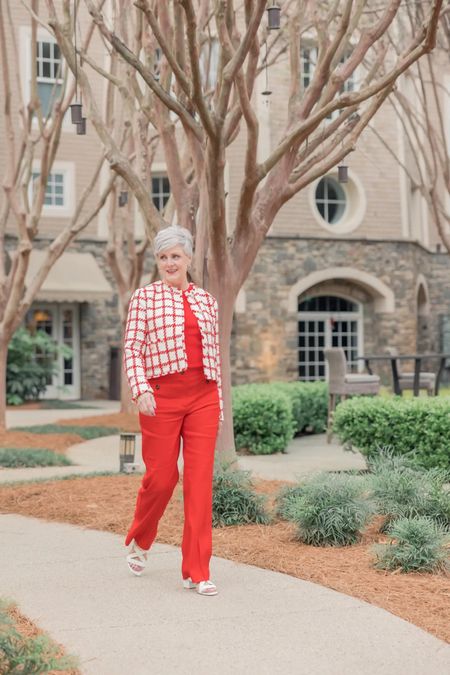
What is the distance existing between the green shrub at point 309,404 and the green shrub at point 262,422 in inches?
65.6

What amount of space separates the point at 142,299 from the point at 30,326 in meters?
18.8

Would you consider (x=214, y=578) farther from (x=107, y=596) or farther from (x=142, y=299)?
(x=142, y=299)

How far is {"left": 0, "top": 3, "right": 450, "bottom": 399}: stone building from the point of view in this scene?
2325cm

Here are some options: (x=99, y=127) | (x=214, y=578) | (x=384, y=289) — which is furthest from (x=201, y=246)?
(x=384, y=289)

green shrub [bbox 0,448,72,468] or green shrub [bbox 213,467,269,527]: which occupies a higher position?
green shrub [bbox 213,467,269,527]

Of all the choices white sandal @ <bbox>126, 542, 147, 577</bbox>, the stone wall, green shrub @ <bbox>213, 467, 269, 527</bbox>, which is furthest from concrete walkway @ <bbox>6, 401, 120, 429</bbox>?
white sandal @ <bbox>126, 542, 147, 577</bbox>

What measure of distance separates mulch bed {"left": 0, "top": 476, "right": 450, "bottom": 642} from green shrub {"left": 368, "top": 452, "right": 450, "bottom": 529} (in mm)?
209

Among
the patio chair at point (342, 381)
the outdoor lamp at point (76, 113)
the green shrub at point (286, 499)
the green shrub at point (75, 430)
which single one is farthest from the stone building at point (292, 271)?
the green shrub at point (286, 499)

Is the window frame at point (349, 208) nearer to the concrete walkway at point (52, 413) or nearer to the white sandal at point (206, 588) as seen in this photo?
the concrete walkway at point (52, 413)

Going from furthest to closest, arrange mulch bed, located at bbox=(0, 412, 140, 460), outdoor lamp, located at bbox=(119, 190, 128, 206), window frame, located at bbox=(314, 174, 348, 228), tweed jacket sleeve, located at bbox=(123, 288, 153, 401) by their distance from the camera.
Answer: window frame, located at bbox=(314, 174, 348, 228) → outdoor lamp, located at bbox=(119, 190, 128, 206) → mulch bed, located at bbox=(0, 412, 140, 460) → tweed jacket sleeve, located at bbox=(123, 288, 153, 401)

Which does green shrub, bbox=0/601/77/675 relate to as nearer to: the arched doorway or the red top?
the red top

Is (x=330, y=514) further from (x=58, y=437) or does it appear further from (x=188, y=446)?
(x=58, y=437)

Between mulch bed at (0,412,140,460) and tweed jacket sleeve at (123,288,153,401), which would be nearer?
tweed jacket sleeve at (123,288,153,401)

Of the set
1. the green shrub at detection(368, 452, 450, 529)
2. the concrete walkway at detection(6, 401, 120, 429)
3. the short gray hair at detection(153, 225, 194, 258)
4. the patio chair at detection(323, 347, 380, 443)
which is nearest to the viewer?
the short gray hair at detection(153, 225, 194, 258)
